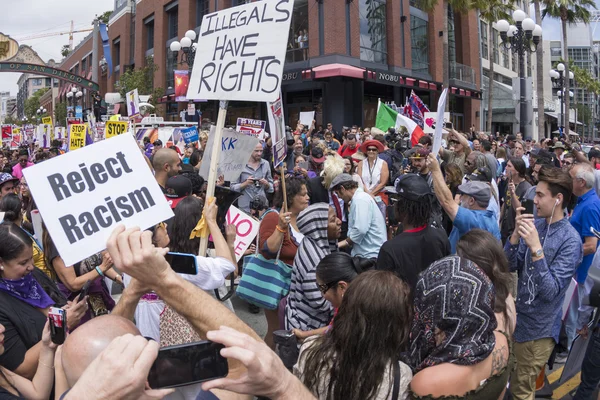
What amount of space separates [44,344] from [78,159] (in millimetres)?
833

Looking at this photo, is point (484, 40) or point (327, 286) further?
point (484, 40)

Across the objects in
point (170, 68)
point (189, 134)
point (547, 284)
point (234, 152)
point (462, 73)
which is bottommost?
point (547, 284)

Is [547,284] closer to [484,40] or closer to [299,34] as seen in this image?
[299,34]

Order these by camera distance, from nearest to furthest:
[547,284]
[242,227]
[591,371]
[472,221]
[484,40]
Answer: [547,284] < [591,371] < [472,221] < [242,227] < [484,40]

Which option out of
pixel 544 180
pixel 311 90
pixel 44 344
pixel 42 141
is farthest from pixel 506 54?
pixel 44 344

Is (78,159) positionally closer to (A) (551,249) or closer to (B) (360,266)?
(B) (360,266)

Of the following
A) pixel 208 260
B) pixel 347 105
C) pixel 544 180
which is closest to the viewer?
pixel 208 260

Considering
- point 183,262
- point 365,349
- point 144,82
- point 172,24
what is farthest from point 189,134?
point 172,24

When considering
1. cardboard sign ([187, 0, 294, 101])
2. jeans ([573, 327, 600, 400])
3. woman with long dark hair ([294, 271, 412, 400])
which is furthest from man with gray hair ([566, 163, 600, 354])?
cardboard sign ([187, 0, 294, 101])

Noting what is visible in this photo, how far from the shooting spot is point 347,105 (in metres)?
24.6

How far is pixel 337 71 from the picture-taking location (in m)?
21.9

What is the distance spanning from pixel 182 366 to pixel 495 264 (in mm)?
2139

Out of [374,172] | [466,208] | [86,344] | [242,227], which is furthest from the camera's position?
[374,172]

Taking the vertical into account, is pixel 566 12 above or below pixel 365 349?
above
